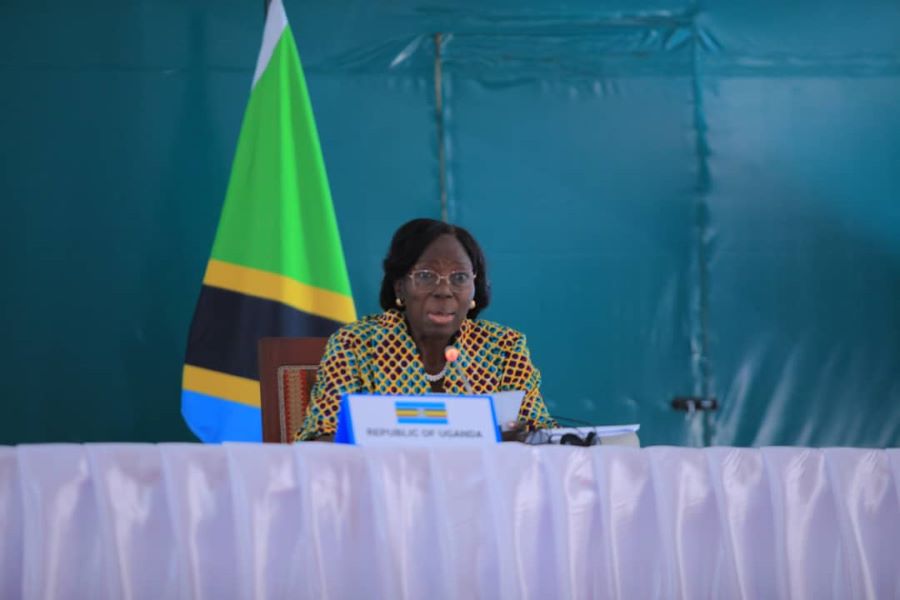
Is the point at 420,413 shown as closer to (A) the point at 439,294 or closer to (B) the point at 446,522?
(B) the point at 446,522

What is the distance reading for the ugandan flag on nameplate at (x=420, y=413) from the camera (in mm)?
2293

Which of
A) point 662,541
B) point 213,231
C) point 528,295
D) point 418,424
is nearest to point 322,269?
point 213,231

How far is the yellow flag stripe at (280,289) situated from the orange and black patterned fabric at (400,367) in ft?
3.24

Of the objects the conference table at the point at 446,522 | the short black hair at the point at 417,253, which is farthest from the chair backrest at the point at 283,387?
the conference table at the point at 446,522

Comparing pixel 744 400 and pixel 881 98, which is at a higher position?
pixel 881 98

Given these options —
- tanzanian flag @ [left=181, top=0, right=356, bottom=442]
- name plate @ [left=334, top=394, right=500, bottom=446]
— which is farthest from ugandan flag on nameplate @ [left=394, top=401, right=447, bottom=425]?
tanzanian flag @ [left=181, top=0, right=356, bottom=442]

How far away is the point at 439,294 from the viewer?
3168mm

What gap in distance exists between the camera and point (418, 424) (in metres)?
2.29

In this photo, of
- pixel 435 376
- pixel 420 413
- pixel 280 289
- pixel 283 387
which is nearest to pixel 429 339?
pixel 435 376

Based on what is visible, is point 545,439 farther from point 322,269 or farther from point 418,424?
point 322,269

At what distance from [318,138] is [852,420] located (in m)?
2.24

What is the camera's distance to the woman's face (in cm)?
316

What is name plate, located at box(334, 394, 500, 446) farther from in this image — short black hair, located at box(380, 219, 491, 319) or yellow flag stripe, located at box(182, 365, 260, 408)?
yellow flag stripe, located at box(182, 365, 260, 408)

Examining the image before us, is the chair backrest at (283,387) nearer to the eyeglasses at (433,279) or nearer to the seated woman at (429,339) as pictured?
the seated woman at (429,339)
